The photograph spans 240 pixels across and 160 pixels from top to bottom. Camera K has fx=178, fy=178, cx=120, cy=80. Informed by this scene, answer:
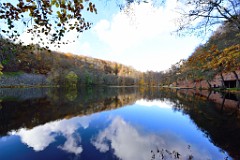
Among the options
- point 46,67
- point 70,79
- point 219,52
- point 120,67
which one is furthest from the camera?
point 120,67

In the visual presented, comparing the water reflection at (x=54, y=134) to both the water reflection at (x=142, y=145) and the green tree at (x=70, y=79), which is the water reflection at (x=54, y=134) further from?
the green tree at (x=70, y=79)

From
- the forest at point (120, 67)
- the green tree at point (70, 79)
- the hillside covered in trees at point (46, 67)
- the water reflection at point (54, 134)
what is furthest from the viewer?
the green tree at point (70, 79)

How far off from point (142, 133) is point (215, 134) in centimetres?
312

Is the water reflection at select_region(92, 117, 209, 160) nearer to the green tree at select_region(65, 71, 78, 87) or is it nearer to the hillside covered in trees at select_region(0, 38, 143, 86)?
the hillside covered in trees at select_region(0, 38, 143, 86)

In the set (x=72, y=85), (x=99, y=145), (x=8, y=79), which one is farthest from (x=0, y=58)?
(x=72, y=85)

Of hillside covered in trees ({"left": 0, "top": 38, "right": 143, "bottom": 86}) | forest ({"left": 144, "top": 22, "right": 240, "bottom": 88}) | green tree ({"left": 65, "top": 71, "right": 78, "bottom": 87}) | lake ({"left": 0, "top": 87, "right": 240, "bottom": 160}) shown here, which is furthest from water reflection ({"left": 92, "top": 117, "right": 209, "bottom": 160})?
green tree ({"left": 65, "top": 71, "right": 78, "bottom": 87})

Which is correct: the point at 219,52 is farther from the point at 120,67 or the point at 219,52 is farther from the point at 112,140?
the point at 120,67

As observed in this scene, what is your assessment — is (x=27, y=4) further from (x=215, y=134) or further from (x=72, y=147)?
(x=215, y=134)

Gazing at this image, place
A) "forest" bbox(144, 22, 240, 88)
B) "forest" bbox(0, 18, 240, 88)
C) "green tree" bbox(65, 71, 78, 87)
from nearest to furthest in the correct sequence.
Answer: "forest" bbox(0, 18, 240, 88), "forest" bbox(144, 22, 240, 88), "green tree" bbox(65, 71, 78, 87)

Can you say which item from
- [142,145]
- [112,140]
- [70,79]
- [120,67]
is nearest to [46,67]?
[112,140]

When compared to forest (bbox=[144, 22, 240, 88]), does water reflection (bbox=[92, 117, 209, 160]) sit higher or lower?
lower

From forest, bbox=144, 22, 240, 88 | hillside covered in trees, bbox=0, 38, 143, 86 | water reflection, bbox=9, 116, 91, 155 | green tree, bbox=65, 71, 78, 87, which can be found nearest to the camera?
hillside covered in trees, bbox=0, 38, 143, 86

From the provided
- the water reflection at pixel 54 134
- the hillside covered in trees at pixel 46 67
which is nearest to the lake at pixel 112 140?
the water reflection at pixel 54 134

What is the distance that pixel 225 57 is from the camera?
5484 millimetres
